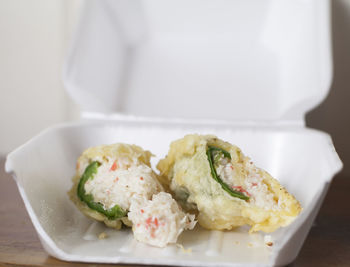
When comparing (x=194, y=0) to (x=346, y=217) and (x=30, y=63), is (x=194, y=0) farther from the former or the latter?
(x=346, y=217)

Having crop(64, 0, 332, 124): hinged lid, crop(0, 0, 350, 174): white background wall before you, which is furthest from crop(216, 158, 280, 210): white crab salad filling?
crop(0, 0, 350, 174): white background wall

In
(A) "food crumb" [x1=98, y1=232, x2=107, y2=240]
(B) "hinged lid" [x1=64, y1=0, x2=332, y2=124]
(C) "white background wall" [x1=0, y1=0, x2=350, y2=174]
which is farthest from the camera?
(C) "white background wall" [x1=0, y1=0, x2=350, y2=174]

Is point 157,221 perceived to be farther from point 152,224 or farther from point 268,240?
point 268,240

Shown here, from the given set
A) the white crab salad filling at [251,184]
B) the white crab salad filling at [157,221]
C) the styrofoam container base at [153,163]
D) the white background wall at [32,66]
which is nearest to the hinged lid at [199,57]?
the styrofoam container base at [153,163]

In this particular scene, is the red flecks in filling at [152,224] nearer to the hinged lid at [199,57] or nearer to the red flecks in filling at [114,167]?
the red flecks in filling at [114,167]

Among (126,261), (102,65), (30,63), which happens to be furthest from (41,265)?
(30,63)

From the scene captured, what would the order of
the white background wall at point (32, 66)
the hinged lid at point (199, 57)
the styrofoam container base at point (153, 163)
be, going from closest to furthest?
the styrofoam container base at point (153, 163), the hinged lid at point (199, 57), the white background wall at point (32, 66)

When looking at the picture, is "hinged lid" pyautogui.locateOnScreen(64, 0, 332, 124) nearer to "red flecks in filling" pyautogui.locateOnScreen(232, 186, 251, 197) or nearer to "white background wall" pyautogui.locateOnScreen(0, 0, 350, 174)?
"white background wall" pyautogui.locateOnScreen(0, 0, 350, 174)
